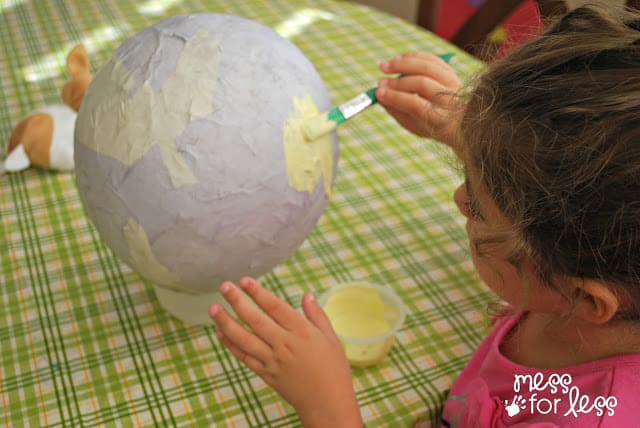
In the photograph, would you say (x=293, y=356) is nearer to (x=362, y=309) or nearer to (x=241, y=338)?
(x=241, y=338)

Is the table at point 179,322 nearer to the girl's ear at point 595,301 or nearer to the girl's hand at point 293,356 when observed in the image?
the girl's hand at point 293,356

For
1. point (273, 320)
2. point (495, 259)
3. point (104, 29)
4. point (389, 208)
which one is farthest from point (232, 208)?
point (104, 29)

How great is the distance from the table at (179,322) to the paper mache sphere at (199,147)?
14 centimetres

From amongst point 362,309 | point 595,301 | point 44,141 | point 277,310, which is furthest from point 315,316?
point 44,141

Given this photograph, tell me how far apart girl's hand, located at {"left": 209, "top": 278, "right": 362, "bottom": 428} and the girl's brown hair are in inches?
8.7

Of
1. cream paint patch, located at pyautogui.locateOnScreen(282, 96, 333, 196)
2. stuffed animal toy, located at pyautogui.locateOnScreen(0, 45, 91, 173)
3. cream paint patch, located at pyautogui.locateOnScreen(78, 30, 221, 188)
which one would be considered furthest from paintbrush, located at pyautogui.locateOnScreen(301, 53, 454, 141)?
stuffed animal toy, located at pyautogui.locateOnScreen(0, 45, 91, 173)

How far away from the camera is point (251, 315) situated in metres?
0.72

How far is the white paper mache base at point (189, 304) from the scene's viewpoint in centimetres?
86

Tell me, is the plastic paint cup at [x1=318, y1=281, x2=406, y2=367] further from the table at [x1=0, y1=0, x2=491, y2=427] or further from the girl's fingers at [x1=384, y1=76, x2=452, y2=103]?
the girl's fingers at [x1=384, y1=76, x2=452, y2=103]

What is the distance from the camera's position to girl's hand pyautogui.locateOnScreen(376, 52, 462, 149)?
876mm

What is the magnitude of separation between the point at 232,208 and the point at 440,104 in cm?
32

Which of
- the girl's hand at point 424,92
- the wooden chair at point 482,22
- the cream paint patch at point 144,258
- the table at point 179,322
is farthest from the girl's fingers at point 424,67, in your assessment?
the wooden chair at point 482,22

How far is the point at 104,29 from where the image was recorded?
145cm

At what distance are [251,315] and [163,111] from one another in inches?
8.7
